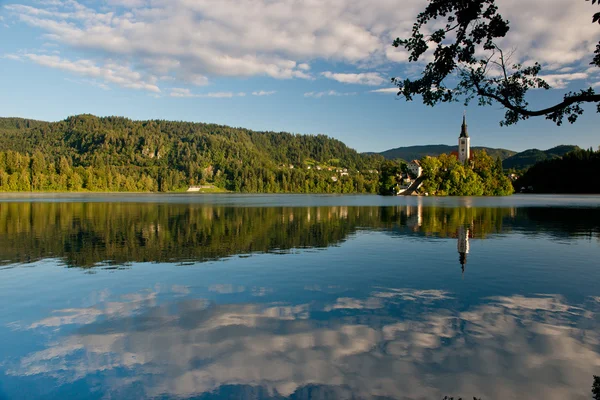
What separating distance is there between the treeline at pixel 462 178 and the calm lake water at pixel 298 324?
160m

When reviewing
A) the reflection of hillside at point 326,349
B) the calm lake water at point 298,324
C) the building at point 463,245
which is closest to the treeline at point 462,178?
the building at point 463,245

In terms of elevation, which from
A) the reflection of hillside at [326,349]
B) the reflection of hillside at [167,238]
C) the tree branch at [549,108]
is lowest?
the reflection of hillside at [326,349]

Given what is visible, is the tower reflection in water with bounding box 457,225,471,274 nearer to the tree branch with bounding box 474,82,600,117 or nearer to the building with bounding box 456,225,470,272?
the building with bounding box 456,225,470,272

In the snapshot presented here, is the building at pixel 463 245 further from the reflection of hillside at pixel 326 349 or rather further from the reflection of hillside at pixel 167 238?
the reflection of hillside at pixel 326 349

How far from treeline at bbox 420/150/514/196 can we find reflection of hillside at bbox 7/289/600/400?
172562 millimetres

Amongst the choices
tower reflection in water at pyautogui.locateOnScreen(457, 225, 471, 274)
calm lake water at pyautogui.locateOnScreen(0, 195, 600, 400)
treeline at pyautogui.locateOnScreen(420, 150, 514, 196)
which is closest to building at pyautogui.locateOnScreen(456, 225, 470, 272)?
tower reflection in water at pyautogui.locateOnScreen(457, 225, 471, 274)

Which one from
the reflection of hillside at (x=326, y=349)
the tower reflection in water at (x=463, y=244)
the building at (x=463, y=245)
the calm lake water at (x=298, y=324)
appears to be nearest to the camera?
the reflection of hillside at (x=326, y=349)

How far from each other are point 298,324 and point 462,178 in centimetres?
18387

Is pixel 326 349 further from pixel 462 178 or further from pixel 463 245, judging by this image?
pixel 462 178

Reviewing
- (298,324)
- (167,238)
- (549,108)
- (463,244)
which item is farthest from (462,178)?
(298,324)

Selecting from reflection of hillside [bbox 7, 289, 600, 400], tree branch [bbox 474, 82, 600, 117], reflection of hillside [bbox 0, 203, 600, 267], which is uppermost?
tree branch [bbox 474, 82, 600, 117]

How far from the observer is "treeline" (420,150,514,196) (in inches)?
7052

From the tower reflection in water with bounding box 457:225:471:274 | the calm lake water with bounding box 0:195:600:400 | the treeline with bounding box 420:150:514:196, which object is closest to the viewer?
the calm lake water with bounding box 0:195:600:400

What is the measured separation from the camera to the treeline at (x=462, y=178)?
179125 mm
